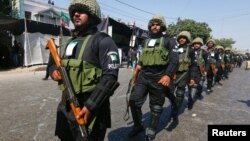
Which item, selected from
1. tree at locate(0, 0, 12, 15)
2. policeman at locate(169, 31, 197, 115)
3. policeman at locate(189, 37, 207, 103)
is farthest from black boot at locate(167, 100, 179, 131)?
tree at locate(0, 0, 12, 15)

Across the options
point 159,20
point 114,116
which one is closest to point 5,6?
point 114,116

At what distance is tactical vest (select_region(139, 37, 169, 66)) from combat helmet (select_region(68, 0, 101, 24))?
7.35 feet

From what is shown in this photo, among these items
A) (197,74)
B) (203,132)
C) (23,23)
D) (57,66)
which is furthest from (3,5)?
(57,66)

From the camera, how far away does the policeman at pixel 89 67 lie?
2.62 meters

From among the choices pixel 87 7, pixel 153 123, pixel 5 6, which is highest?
pixel 5 6

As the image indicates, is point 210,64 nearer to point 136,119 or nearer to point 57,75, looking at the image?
point 136,119

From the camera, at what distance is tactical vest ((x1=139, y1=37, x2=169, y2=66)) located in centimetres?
493

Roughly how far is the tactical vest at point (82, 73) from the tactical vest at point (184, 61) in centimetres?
426

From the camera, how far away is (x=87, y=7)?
2.73 m

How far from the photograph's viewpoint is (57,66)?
9.04ft

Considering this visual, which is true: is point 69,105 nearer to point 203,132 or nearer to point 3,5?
point 203,132

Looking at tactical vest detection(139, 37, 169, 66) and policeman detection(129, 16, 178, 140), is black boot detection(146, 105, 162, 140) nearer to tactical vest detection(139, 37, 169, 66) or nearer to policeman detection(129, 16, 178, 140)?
policeman detection(129, 16, 178, 140)

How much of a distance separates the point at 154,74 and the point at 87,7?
2.46 metres

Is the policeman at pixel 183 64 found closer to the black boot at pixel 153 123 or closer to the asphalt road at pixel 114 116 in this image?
the asphalt road at pixel 114 116
